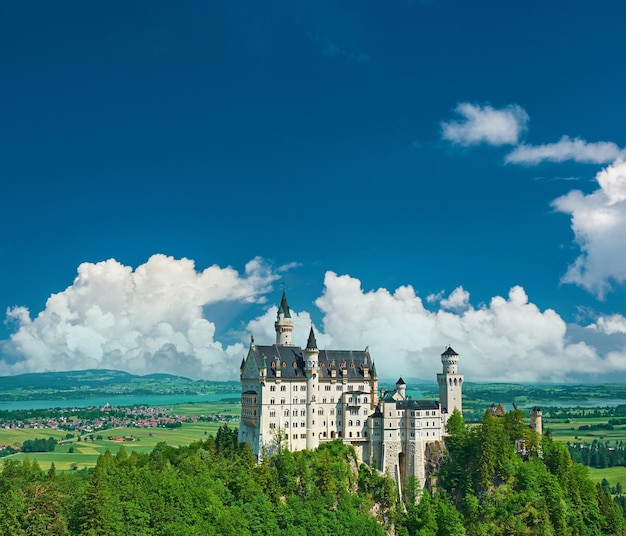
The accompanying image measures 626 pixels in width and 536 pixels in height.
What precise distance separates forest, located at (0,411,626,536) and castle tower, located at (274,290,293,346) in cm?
1773

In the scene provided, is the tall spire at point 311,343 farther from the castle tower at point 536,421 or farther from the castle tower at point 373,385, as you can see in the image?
the castle tower at point 536,421

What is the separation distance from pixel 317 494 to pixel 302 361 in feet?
70.4

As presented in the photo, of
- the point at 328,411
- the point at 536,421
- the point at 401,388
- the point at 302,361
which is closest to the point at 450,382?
the point at 401,388

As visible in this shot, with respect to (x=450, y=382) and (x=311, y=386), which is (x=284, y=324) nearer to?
(x=311, y=386)

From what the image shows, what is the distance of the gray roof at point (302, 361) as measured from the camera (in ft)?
353

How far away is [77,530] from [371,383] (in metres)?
52.1

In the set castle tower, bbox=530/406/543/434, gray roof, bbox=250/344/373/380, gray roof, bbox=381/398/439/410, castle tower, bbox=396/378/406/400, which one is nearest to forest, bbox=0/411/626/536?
castle tower, bbox=530/406/543/434

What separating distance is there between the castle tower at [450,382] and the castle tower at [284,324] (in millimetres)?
25991

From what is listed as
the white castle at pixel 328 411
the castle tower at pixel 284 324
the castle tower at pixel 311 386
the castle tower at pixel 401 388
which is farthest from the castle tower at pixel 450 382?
the castle tower at pixel 284 324

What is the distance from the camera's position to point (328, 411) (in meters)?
109

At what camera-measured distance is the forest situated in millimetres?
80531

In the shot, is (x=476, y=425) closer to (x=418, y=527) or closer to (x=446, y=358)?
(x=446, y=358)

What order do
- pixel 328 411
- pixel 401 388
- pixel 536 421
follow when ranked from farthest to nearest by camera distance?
1. pixel 536 421
2. pixel 401 388
3. pixel 328 411

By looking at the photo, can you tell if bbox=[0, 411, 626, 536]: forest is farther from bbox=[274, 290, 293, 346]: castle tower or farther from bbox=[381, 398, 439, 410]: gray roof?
bbox=[274, 290, 293, 346]: castle tower
